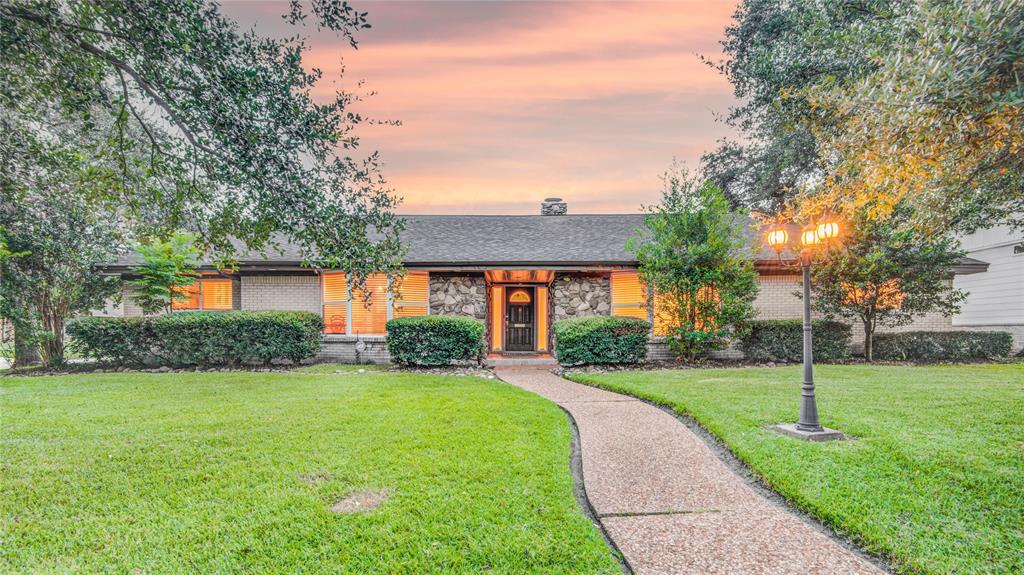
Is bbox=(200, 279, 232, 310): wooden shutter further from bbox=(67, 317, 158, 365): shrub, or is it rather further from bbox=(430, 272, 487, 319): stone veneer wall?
bbox=(430, 272, 487, 319): stone veneer wall

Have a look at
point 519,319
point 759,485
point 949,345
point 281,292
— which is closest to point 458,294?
point 519,319

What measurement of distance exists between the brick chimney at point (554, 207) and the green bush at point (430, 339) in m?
7.61

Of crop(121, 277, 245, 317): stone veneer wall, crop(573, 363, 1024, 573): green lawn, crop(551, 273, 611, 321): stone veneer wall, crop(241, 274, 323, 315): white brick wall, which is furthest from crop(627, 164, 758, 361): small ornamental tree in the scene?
crop(121, 277, 245, 317): stone veneer wall

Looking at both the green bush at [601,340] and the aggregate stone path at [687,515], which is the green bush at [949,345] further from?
the aggregate stone path at [687,515]

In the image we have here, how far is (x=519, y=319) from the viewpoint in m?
13.7

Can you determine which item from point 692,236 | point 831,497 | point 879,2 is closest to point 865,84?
point 831,497

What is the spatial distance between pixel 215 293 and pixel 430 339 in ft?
22.4

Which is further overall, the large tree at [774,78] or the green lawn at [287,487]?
the large tree at [774,78]

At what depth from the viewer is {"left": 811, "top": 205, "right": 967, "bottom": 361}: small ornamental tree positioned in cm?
1031

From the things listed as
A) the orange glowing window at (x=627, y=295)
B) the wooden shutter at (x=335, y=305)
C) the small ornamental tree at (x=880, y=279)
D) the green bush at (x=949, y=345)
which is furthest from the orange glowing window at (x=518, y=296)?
the green bush at (x=949, y=345)

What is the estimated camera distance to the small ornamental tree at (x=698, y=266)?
33.6 ft

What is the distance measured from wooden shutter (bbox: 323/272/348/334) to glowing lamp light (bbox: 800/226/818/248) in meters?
10.4

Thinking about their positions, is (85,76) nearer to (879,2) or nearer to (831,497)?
(831,497)

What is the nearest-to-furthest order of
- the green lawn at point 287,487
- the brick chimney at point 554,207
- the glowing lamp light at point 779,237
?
the green lawn at point 287,487, the glowing lamp light at point 779,237, the brick chimney at point 554,207
